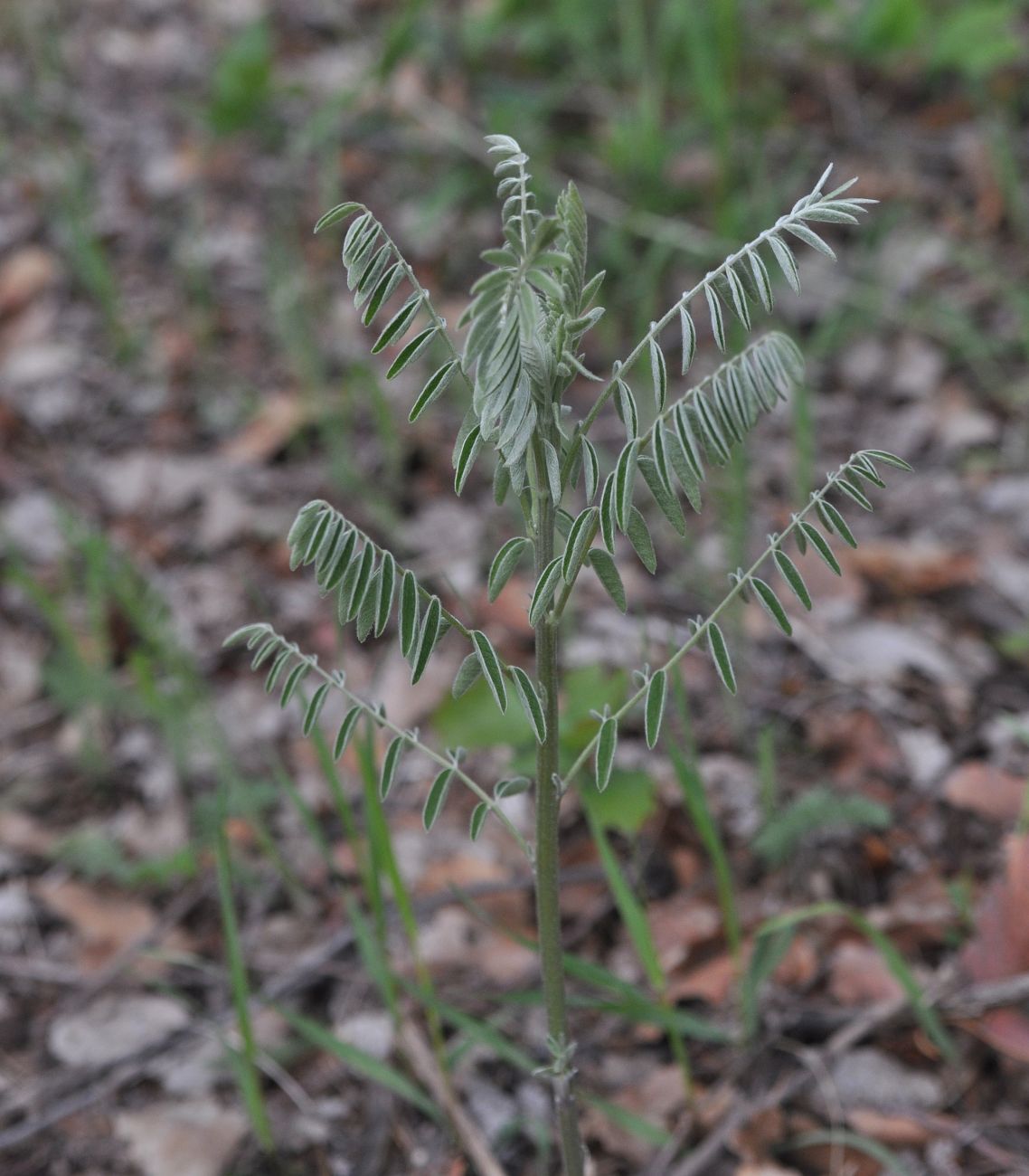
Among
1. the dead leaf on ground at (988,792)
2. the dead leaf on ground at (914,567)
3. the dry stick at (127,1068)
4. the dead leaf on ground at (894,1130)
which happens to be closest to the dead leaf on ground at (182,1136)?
the dry stick at (127,1068)

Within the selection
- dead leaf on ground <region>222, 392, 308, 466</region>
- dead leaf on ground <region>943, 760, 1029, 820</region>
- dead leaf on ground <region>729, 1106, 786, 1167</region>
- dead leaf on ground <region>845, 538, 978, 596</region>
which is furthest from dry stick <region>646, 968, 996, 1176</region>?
dead leaf on ground <region>222, 392, 308, 466</region>

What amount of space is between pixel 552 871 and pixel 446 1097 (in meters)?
0.65

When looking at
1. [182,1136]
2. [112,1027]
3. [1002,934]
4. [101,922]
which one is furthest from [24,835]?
[1002,934]

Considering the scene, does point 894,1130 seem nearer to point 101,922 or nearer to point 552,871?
point 552,871

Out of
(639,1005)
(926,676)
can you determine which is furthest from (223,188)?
(639,1005)

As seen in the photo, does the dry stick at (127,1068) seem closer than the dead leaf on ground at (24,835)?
Yes

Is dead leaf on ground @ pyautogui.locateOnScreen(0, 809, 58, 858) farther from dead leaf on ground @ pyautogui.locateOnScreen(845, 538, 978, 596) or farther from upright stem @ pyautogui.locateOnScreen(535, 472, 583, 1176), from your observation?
dead leaf on ground @ pyautogui.locateOnScreen(845, 538, 978, 596)

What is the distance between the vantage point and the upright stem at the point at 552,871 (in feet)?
3.22

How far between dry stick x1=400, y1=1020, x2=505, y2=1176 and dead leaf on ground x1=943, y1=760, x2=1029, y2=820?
95 centimetres

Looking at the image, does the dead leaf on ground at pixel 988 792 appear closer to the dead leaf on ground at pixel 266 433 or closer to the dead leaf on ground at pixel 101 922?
the dead leaf on ground at pixel 101 922

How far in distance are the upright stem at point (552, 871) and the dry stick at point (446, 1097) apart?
1.21 ft

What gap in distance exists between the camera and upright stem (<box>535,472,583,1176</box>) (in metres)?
0.98

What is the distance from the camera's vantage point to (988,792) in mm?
1942

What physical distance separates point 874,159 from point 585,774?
2666mm
